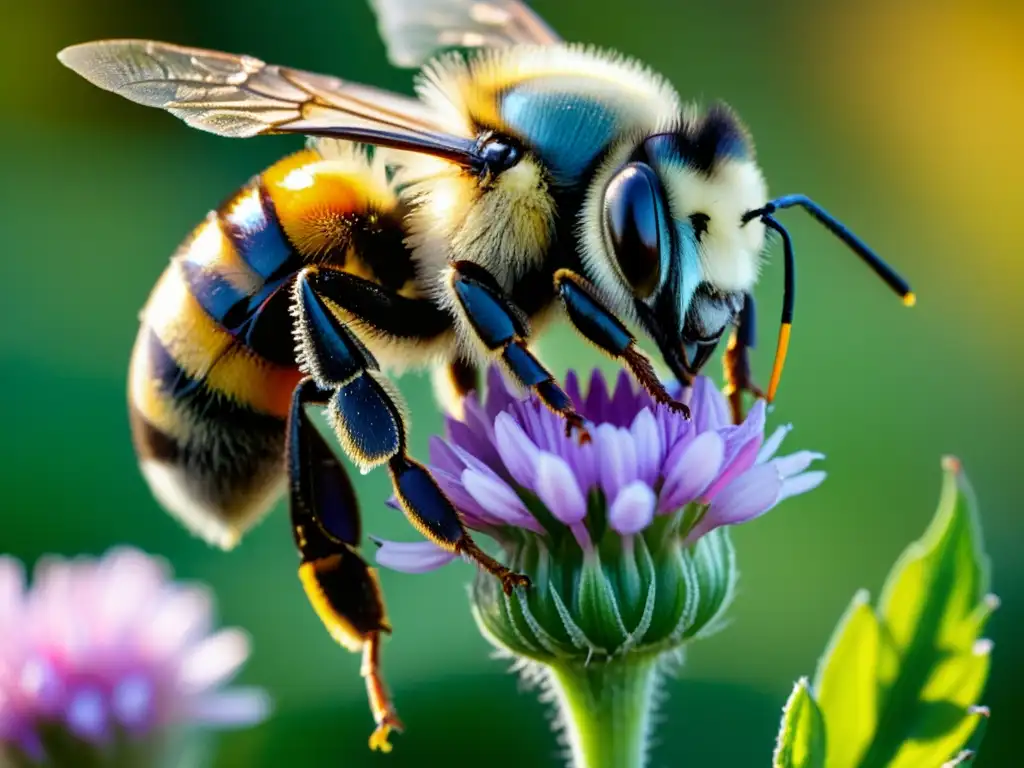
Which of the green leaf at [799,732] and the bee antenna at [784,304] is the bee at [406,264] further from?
the green leaf at [799,732]

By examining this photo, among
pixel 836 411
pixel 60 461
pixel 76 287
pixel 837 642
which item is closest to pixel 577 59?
pixel 837 642

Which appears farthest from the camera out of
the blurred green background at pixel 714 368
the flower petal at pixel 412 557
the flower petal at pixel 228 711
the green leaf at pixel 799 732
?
the blurred green background at pixel 714 368

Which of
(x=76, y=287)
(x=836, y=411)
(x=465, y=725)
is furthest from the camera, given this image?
(x=76, y=287)

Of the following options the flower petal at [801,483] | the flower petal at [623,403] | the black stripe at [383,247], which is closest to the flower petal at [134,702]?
the black stripe at [383,247]

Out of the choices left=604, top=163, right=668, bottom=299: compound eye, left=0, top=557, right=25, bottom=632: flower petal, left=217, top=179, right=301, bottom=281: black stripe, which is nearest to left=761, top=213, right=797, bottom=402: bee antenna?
left=604, top=163, right=668, bottom=299: compound eye

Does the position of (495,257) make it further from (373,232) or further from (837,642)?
(837,642)

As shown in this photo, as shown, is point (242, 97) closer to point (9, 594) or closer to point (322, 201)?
point (322, 201)
